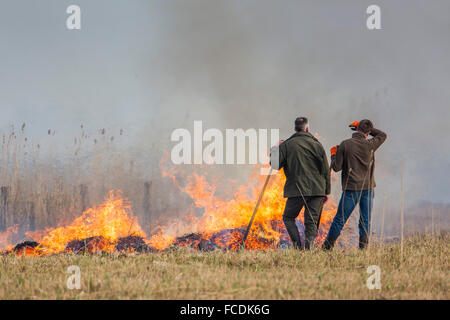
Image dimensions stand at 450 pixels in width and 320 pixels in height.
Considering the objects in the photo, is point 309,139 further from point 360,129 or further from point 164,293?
point 164,293

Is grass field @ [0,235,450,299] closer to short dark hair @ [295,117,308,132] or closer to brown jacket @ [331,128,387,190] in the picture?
brown jacket @ [331,128,387,190]

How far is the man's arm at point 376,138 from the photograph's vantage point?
794 centimetres

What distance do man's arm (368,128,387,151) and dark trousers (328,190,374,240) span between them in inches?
37.2

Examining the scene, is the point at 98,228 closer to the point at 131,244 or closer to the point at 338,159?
Answer: the point at 131,244

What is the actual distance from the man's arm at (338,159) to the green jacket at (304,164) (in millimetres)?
150

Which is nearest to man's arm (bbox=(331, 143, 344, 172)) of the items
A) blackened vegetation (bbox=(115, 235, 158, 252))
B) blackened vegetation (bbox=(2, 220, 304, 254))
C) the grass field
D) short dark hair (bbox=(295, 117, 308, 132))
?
short dark hair (bbox=(295, 117, 308, 132))

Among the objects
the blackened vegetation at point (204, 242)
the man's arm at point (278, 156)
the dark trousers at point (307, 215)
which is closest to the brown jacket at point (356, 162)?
the dark trousers at point (307, 215)

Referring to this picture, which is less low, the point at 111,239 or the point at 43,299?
the point at 43,299
